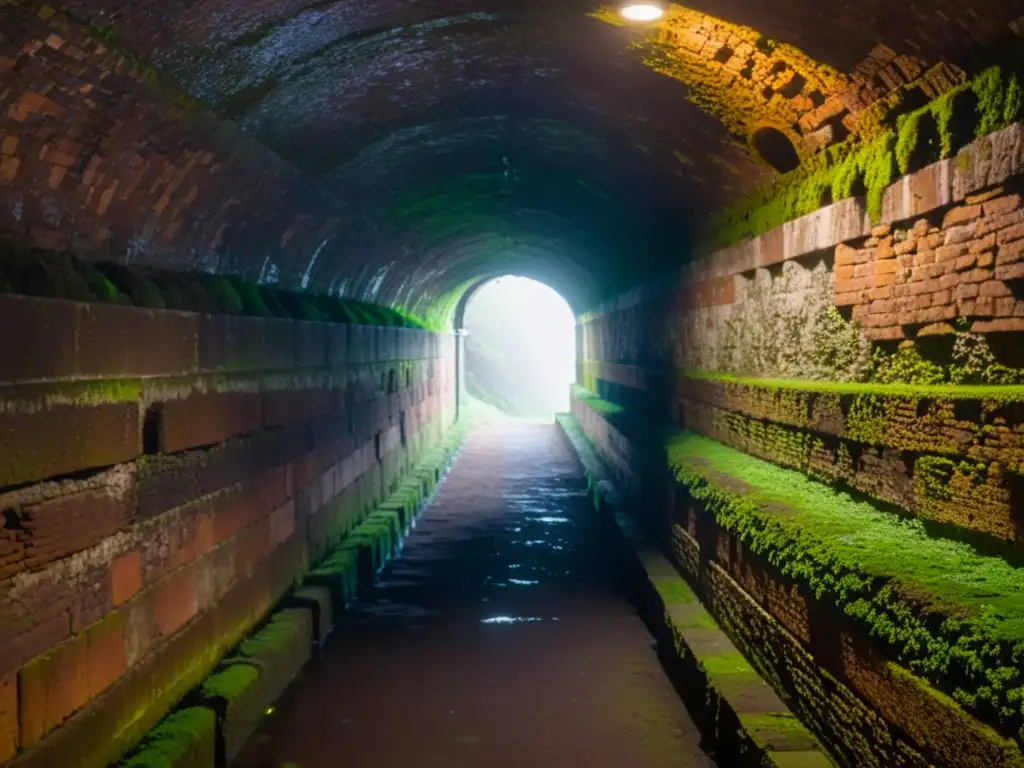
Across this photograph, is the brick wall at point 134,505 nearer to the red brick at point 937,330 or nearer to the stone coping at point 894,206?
the stone coping at point 894,206

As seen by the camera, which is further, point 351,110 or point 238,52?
point 351,110

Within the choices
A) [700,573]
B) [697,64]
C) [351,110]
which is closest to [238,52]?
[351,110]

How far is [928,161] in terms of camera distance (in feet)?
15.6

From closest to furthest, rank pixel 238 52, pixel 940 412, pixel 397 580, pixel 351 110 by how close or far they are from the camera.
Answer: pixel 940 412 < pixel 238 52 < pixel 351 110 < pixel 397 580

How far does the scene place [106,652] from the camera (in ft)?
14.3

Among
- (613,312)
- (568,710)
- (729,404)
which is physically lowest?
(568,710)

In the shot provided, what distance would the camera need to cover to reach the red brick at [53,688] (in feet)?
12.0

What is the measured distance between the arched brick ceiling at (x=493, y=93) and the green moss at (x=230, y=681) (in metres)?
3.29

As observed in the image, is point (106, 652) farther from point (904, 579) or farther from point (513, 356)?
point (513, 356)

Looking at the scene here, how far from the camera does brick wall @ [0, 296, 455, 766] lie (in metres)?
3.74

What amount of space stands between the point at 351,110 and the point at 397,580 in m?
4.69

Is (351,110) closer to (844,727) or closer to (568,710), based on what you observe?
(568,710)

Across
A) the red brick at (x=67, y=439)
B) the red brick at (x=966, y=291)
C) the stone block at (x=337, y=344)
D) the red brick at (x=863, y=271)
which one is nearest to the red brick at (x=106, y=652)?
the red brick at (x=67, y=439)

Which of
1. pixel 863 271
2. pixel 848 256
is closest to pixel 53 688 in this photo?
pixel 863 271
